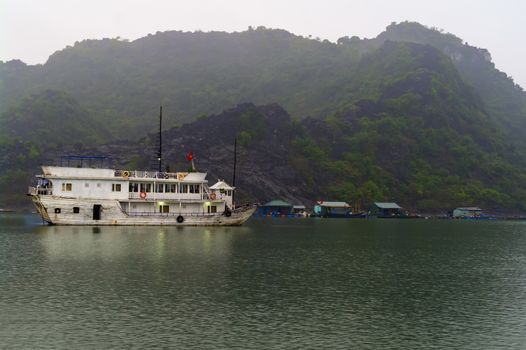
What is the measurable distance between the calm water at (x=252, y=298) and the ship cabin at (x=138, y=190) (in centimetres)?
2213

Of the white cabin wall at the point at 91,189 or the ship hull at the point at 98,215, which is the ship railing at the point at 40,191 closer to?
the ship hull at the point at 98,215

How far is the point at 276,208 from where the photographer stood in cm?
15350

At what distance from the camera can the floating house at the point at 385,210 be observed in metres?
162

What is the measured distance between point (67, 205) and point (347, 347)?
201 feet

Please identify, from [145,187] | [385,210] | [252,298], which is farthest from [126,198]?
[385,210]

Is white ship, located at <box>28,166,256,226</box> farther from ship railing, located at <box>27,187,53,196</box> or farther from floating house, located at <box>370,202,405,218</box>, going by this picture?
floating house, located at <box>370,202,405,218</box>

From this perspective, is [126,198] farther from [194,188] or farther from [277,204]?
[277,204]

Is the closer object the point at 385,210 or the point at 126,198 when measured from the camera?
the point at 126,198

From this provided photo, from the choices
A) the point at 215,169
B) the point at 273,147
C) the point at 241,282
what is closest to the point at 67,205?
the point at 241,282

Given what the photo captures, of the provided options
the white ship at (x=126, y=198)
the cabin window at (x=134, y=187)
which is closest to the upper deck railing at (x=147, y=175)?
the white ship at (x=126, y=198)

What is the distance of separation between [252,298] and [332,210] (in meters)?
130

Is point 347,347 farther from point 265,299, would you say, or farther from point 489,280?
point 489,280

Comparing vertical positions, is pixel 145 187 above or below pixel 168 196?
above

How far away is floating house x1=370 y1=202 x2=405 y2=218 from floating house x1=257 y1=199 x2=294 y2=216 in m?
27.9
